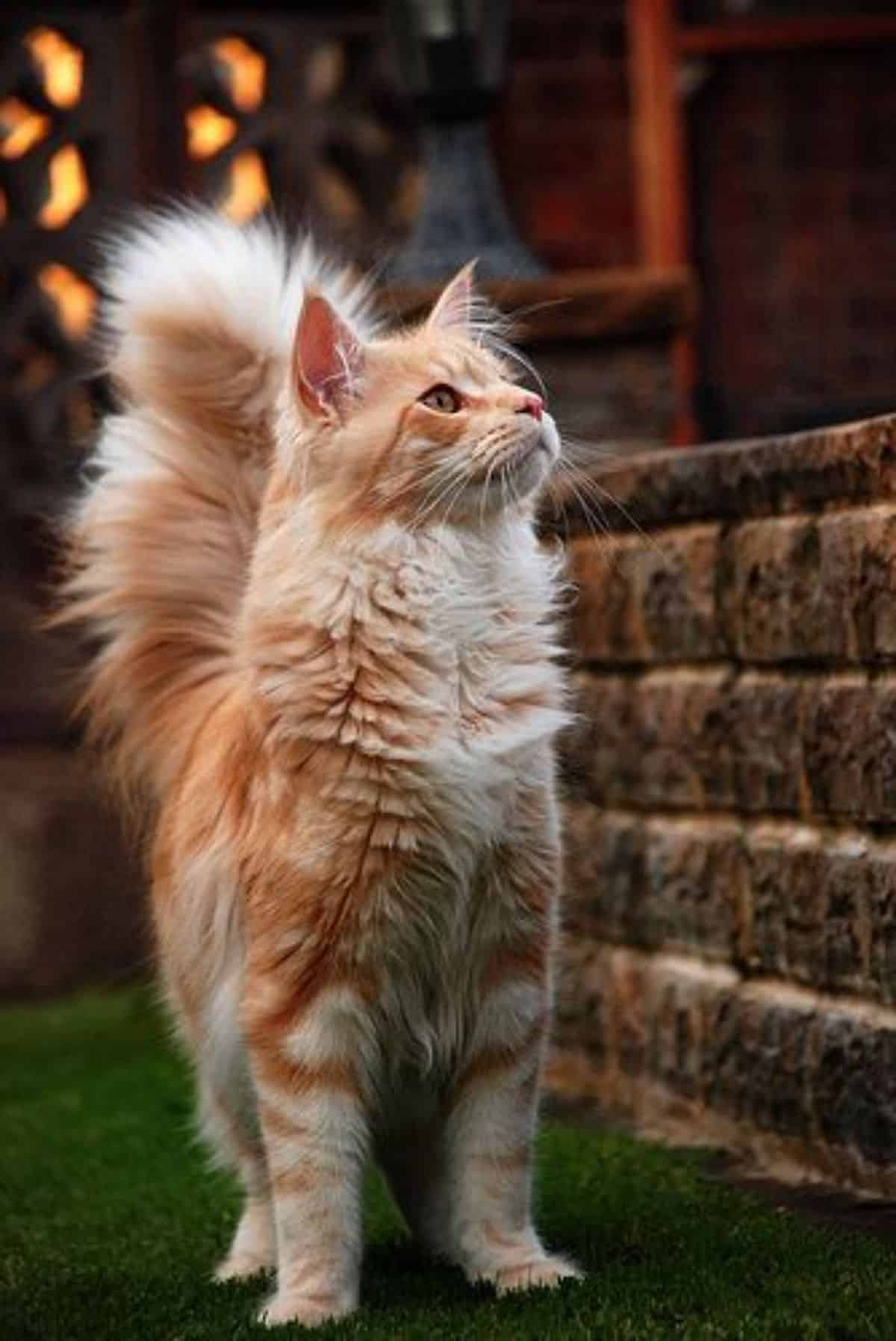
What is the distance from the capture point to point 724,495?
5898mm

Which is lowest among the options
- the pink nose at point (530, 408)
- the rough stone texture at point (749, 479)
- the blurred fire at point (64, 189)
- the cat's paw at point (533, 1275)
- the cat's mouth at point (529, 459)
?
the cat's paw at point (533, 1275)

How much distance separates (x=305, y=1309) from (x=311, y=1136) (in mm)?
252

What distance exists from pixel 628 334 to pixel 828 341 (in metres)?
2.92

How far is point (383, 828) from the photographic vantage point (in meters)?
4.49

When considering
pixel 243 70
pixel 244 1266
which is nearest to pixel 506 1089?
pixel 244 1266

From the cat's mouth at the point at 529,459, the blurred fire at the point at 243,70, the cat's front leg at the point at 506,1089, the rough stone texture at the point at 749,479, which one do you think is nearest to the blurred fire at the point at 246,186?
the blurred fire at the point at 243,70

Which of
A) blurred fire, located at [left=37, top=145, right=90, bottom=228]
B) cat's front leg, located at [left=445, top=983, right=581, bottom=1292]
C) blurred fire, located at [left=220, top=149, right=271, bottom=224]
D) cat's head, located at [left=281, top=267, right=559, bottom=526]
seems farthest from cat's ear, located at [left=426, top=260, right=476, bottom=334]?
blurred fire, located at [left=37, top=145, right=90, bottom=228]

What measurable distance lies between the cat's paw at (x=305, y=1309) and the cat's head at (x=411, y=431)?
1171 mm

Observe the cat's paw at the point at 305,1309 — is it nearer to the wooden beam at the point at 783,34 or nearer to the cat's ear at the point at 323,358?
the cat's ear at the point at 323,358

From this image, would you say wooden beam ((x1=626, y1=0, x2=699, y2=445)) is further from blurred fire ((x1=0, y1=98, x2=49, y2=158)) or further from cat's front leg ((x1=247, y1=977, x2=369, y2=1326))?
cat's front leg ((x1=247, y1=977, x2=369, y2=1326))

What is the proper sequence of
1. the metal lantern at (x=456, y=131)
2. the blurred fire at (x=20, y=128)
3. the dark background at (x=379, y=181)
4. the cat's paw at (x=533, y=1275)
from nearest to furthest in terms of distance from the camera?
the cat's paw at (x=533, y=1275) → the metal lantern at (x=456, y=131) → the dark background at (x=379, y=181) → the blurred fire at (x=20, y=128)

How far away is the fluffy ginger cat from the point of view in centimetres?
450

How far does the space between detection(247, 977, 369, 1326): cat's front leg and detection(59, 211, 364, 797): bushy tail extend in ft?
2.97

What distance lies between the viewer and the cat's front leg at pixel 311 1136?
4480mm
